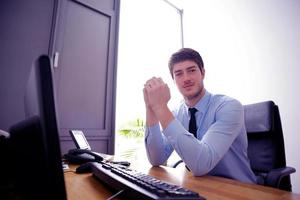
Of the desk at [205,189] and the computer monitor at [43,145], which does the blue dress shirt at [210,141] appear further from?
the computer monitor at [43,145]

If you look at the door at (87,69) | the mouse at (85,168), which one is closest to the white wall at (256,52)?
the door at (87,69)

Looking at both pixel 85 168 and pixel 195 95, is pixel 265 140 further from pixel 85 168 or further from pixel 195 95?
pixel 85 168

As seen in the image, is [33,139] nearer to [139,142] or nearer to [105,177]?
[105,177]

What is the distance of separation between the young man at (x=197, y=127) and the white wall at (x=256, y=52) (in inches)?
57.9

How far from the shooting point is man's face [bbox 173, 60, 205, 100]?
3.99 feet

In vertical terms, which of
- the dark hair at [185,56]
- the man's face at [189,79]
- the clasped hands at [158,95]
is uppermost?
the dark hair at [185,56]

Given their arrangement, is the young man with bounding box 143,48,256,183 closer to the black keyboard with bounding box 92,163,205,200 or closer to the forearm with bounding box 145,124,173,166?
the forearm with bounding box 145,124,173,166

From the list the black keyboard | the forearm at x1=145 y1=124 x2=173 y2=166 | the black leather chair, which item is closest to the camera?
the black keyboard

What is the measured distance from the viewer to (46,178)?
0.25 metres

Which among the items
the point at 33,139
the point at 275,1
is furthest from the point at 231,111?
the point at 275,1

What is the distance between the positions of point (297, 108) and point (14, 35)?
2.71 meters

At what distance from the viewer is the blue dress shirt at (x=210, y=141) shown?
78 centimetres

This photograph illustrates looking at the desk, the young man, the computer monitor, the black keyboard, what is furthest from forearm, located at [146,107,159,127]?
the computer monitor

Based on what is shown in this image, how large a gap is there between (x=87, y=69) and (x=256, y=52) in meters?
1.98
